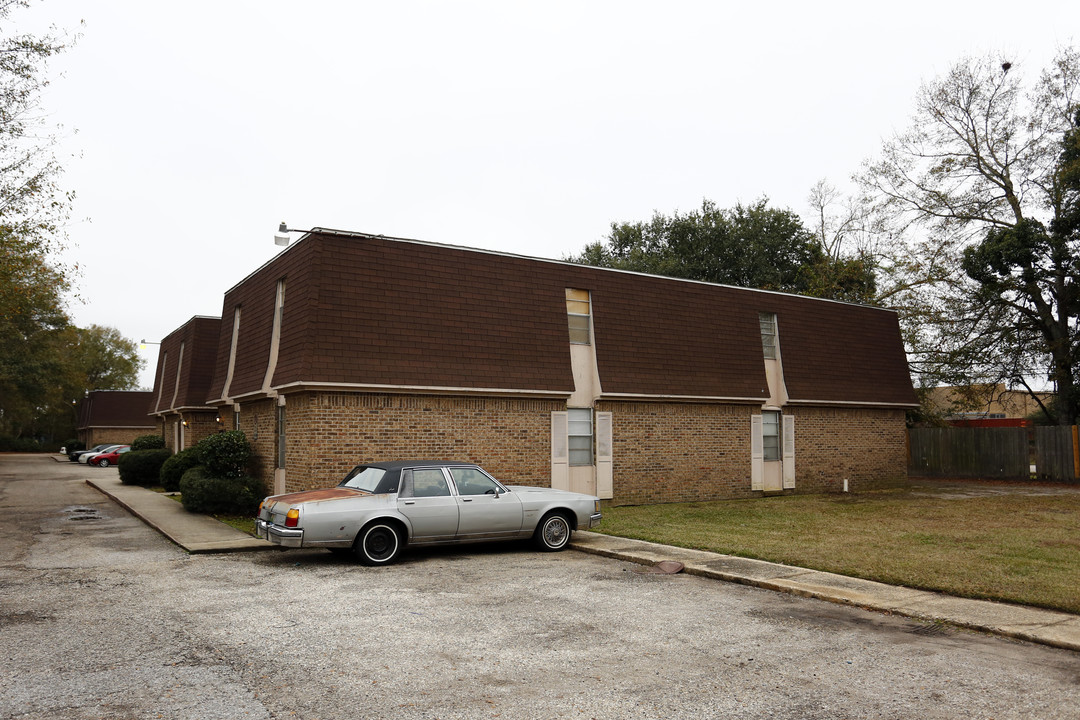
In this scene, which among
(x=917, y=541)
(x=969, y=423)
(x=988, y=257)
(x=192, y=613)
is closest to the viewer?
(x=192, y=613)

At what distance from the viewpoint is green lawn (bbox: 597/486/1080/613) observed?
30.0 ft

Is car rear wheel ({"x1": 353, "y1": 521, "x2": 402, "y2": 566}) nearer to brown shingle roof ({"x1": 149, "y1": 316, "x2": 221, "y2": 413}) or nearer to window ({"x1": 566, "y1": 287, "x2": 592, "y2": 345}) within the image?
window ({"x1": 566, "y1": 287, "x2": 592, "y2": 345})

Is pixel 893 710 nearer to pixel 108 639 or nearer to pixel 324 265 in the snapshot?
pixel 108 639

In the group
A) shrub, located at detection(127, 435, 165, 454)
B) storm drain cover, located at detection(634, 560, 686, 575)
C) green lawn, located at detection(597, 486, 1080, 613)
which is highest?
shrub, located at detection(127, 435, 165, 454)

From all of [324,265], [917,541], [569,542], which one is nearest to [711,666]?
[569,542]

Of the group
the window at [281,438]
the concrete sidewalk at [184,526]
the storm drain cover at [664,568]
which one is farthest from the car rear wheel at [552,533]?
the window at [281,438]

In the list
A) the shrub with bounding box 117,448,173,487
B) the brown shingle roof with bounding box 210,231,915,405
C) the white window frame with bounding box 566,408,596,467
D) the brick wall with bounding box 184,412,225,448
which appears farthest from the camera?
the shrub with bounding box 117,448,173,487

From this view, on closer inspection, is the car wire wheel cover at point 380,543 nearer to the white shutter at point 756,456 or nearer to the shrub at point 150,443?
the white shutter at point 756,456

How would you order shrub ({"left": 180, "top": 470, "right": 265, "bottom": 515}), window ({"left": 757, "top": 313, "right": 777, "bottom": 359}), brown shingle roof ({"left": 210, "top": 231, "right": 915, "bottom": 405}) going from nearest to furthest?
brown shingle roof ({"left": 210, "top": 231, "right": 915, "bottom": 405}), shrub ({"left": 180, "top": 470, "right": 265, "bottom": 515}), window ({"left": 757, "top": 313, "right": 777, "bottom": 359})

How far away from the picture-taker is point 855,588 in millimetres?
8773

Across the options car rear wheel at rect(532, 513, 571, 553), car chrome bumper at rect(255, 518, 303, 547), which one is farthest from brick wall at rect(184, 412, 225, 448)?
car rear wheel at rect(532, 513, 571, 553)

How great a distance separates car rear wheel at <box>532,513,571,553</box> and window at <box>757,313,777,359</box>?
12612 mm

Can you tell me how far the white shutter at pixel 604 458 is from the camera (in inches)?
744

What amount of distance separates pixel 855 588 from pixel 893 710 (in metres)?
3.96
